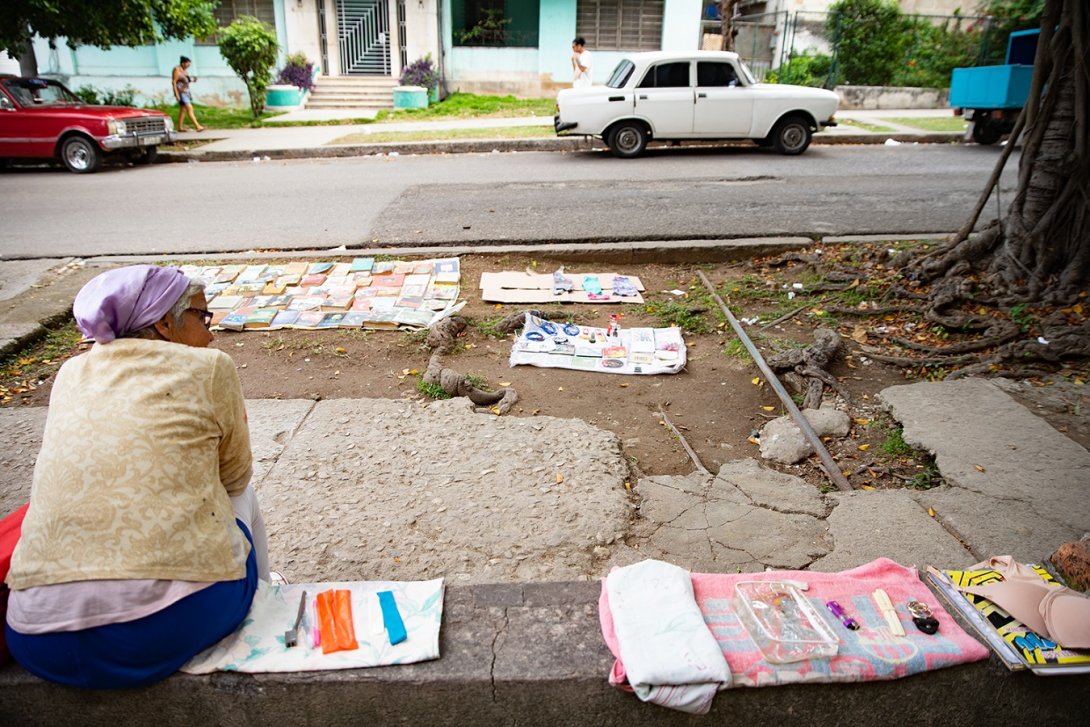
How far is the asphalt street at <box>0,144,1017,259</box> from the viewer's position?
7.52m

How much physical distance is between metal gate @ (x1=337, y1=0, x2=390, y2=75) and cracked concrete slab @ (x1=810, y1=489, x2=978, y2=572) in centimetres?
2051

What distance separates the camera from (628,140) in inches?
478

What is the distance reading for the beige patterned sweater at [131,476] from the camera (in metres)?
1.83

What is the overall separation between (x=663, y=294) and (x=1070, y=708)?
4.30 meters

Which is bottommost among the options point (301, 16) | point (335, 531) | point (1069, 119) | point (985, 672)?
point (335, 531)

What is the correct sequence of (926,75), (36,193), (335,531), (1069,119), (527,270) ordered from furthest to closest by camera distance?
(926,75), (36,193), (527,270), (1069,119), (335,531)

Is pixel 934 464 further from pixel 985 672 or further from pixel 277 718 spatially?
pixel 277 718

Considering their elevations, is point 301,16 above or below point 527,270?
above

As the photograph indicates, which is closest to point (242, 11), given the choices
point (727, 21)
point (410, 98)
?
point (410, 98)

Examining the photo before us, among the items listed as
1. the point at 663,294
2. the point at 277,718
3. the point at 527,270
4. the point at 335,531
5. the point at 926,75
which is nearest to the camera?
the point at 277,718

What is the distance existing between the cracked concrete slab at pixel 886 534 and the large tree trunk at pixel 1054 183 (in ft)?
9.14

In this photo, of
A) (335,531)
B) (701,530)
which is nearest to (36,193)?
(335,531)

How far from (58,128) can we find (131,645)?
42.7ft

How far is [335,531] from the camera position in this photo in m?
3.15
